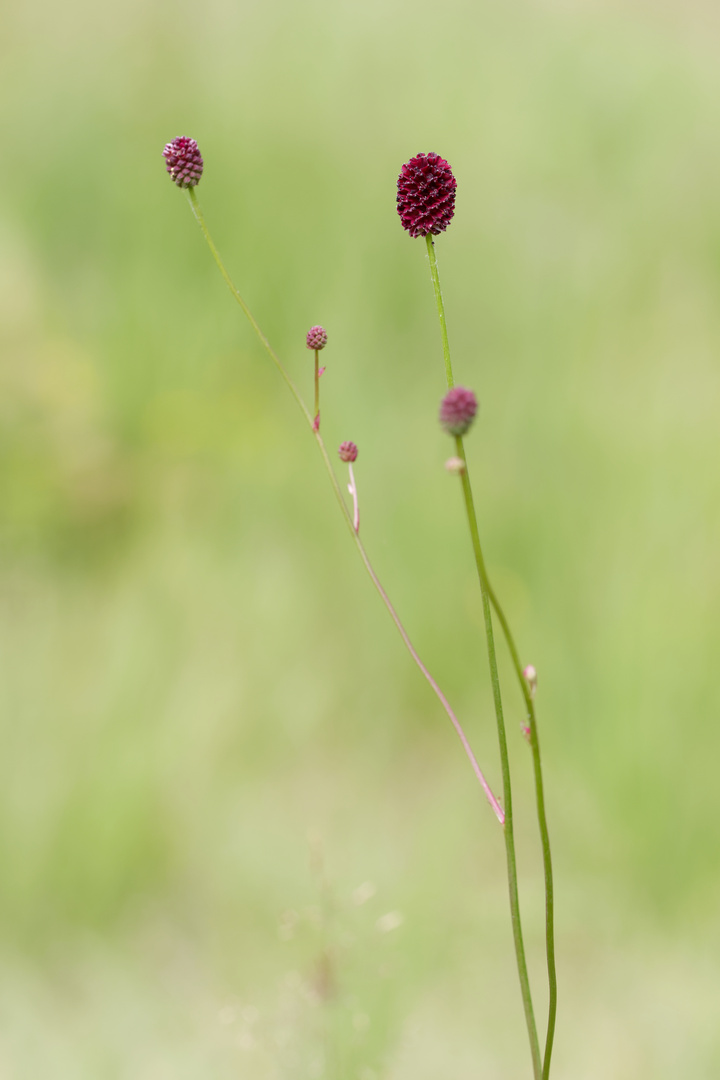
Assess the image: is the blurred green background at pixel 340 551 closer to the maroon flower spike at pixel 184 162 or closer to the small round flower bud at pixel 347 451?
the small round flower bud at pixel 347 451

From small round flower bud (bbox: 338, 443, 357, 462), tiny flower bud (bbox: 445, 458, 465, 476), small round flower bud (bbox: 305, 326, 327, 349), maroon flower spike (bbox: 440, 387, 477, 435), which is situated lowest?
tiny flower bud (bbox: 445, 458, 465, 476)

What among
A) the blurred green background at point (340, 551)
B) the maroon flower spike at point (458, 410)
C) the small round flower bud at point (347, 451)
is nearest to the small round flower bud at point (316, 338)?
the small round flower bud at point (347, 451)

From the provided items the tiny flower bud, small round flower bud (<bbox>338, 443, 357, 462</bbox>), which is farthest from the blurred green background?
the tiny flower bud

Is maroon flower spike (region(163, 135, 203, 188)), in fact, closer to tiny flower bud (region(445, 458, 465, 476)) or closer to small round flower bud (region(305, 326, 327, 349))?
small round flower bud (region(305, 326, 327, 349))

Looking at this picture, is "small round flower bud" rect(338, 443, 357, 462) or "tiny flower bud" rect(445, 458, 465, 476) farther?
"small round flower bud" rect(338, 443, 357, 462)

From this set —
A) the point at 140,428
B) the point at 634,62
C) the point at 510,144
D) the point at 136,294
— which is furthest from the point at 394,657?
the point at 634,62

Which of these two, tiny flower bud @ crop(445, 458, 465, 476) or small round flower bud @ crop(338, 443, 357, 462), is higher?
small round flower bud @ crop(338, 443, 357, 462)

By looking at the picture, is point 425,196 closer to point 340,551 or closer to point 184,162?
point 184,162
